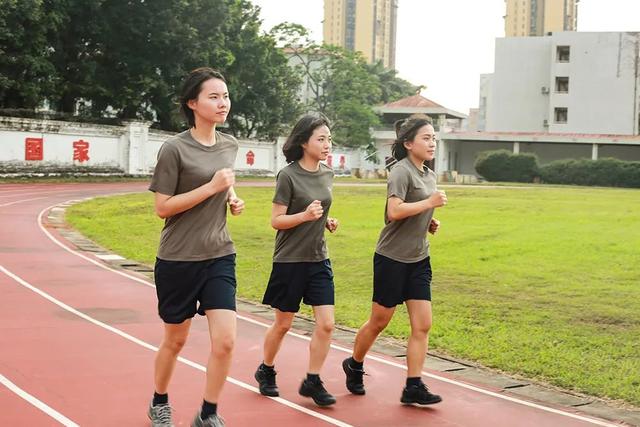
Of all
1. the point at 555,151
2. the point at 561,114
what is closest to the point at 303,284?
the point at 555,151

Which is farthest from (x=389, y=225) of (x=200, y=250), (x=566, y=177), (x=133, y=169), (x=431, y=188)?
(x=566, y=177)

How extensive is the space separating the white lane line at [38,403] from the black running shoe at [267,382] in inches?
49.8

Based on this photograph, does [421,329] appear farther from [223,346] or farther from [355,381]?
[223,346]

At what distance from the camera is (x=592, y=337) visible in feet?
26.8

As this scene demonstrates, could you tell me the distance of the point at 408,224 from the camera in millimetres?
5637

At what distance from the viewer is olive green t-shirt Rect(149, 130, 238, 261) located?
15.0 ft

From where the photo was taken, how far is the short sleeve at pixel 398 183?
5.54 meters

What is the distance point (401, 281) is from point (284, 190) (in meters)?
0.92

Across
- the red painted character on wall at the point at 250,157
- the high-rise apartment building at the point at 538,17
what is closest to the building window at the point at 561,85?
the red painted character on wall at the point at 250,157

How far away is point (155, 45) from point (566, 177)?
23.4 m

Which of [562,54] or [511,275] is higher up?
[562,54]

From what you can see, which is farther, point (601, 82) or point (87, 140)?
point (601, 82)

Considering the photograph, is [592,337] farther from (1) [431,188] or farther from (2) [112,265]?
(2) [112,265]

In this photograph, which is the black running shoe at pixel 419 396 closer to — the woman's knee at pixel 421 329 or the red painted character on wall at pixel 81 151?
the woman's knee at pixel 421 329
